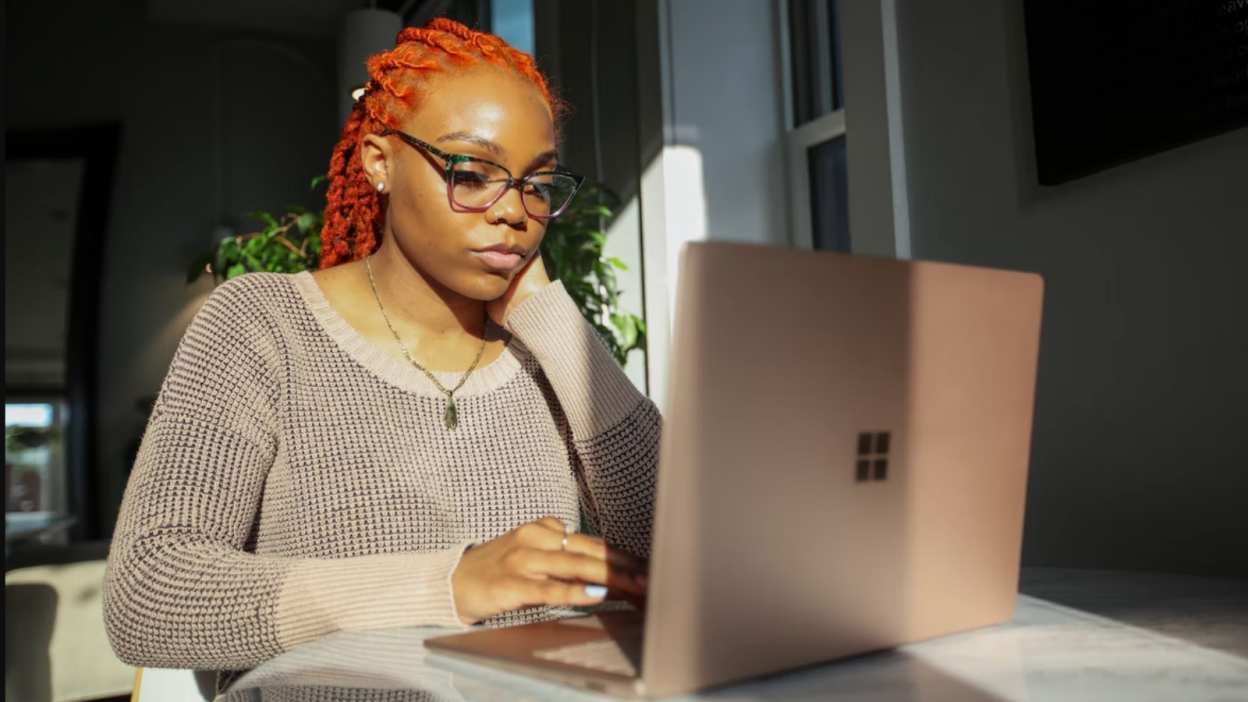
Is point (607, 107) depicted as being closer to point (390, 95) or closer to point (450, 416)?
point (390, 95)

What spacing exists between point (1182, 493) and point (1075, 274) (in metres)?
0.38

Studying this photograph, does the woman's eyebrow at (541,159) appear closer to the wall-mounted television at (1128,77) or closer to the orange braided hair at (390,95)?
the orange braided hair at (390,95)

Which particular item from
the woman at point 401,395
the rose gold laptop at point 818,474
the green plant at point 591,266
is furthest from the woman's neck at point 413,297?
the green plant at point 591,266

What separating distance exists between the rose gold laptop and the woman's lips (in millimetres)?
600

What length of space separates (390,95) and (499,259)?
28cm

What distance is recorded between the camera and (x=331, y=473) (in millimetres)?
1153

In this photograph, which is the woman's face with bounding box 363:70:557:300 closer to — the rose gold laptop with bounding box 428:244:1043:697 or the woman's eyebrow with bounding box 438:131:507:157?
the woman's eyebrow with bounding box 438:131:507:157

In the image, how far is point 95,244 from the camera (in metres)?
3.39

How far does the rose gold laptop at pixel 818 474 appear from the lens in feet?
1.66

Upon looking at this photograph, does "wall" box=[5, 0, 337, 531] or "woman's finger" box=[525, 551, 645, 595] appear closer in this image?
"woman's finger" box=[525, 551, 645, 595]

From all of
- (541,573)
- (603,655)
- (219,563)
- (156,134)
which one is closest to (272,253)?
(156,134)

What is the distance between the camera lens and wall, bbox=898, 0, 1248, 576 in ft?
4.44

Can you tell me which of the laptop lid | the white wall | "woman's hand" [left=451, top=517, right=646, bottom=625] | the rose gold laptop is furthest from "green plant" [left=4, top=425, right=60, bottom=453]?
the laptop lid

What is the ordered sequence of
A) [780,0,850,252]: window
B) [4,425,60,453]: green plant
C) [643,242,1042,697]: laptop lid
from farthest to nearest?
[4,425,60,453]: green plant
[780,0,850,252]: window
[643,242,1042,697]: laptop lid
